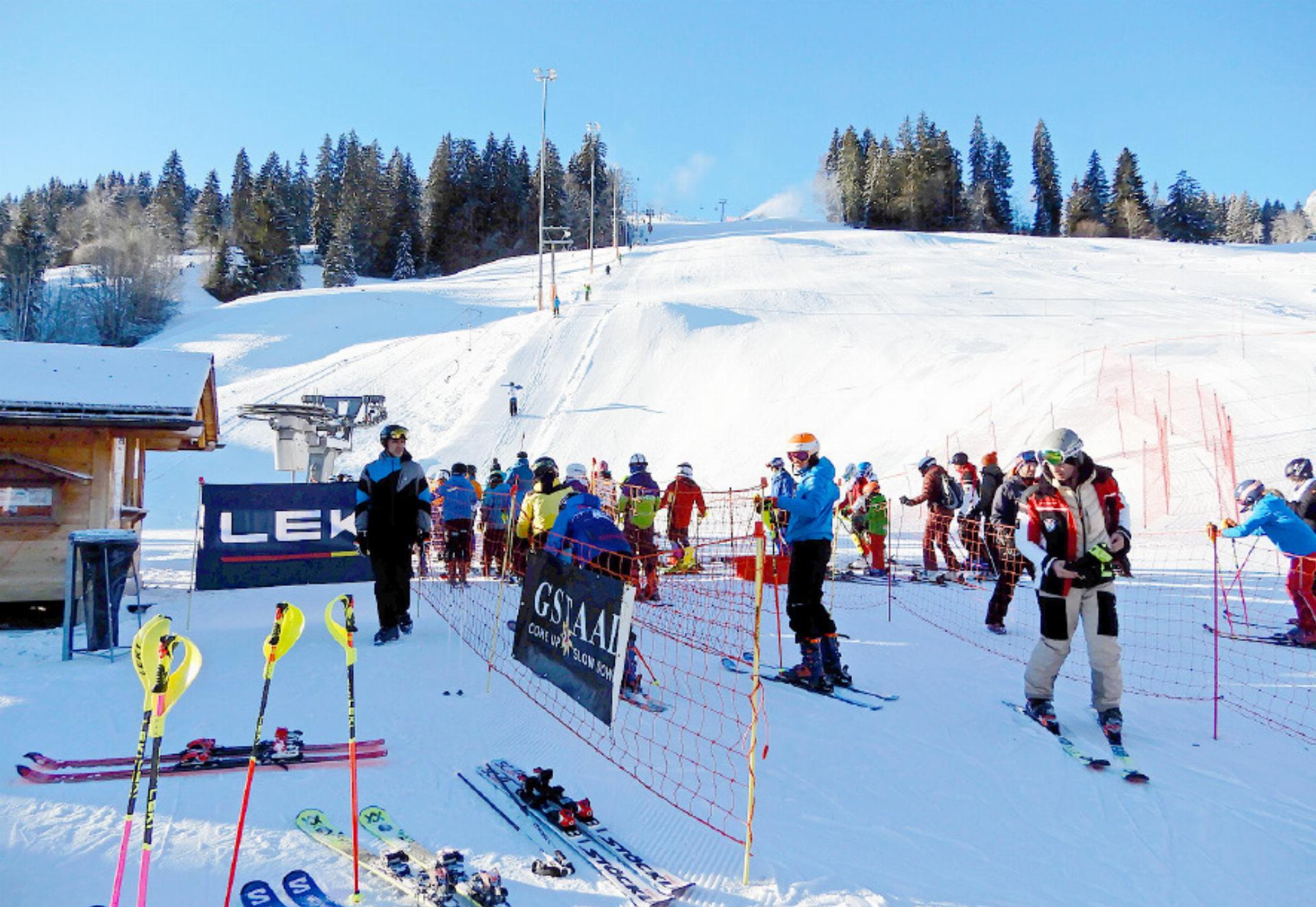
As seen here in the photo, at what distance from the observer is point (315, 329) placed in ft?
139

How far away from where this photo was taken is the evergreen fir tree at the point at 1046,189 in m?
81.9

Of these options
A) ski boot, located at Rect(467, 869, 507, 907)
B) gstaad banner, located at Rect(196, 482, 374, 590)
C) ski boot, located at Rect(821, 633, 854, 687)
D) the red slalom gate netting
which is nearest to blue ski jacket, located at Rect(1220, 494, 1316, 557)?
ski boot, located at Rect(821, 633, 854, 687)

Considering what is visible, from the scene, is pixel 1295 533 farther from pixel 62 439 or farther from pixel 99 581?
pixel 62 439

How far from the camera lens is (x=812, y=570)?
20.0 ft

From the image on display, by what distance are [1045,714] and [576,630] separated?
10.8 ft

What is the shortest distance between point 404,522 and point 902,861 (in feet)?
17.2

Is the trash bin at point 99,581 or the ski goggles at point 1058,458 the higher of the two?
the ski goggles at point 1058,458

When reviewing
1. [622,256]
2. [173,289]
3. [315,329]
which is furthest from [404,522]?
[173,289]

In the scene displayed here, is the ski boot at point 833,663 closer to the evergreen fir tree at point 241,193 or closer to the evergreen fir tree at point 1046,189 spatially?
the evergreen fir tree at point 241,193

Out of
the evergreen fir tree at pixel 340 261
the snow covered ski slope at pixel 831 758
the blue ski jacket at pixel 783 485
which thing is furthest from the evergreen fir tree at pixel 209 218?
the blue ski jacket at pixel 783 485

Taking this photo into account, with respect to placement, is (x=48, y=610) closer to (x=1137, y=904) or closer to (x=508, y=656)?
(x=508, y=656)

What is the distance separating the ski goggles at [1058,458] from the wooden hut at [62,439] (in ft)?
29.1

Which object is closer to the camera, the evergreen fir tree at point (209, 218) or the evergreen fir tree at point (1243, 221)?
the evergreen fir tree at point (209, 218)

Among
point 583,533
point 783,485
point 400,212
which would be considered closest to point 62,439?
point 583,533
